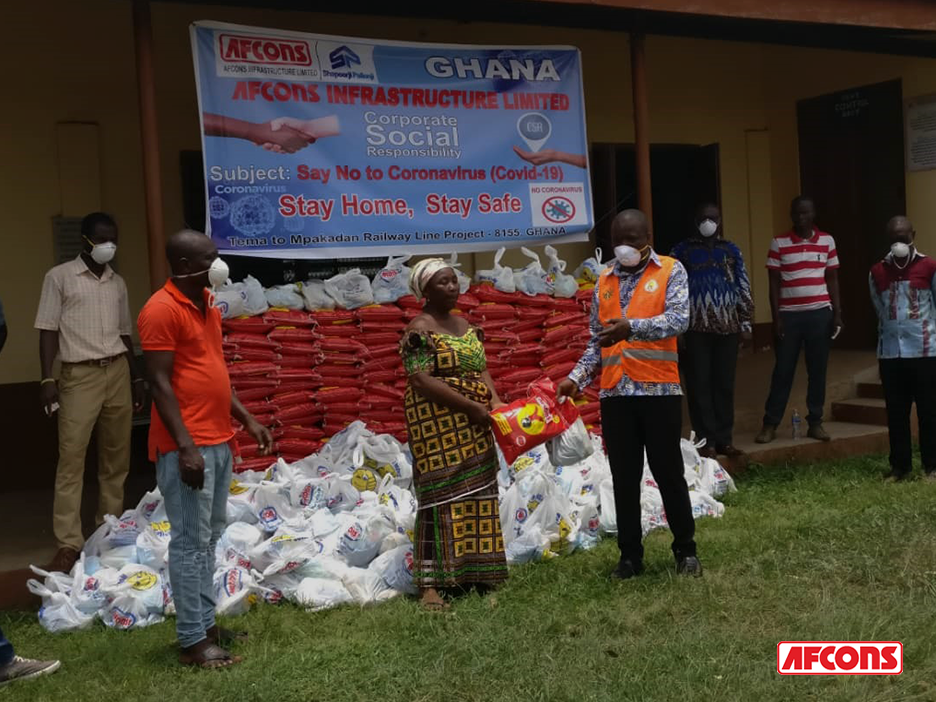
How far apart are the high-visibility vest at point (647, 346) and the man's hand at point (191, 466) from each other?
6.73ft

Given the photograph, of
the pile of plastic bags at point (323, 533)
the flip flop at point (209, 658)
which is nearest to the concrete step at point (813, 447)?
the pile of plastic bags at point (323, 533)

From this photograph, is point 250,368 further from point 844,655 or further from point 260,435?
point 844,655

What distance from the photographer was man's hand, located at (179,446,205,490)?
403 centimetres

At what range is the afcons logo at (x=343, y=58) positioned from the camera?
261 inches

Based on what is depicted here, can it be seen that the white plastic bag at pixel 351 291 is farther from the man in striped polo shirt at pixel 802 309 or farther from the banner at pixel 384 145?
the man in striped polo shirt at pixel 802 309

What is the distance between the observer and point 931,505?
614 centimetres

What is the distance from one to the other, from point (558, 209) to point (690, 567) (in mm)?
3188

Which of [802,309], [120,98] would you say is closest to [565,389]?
[802,309]

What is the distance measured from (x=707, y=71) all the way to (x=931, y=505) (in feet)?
19.8

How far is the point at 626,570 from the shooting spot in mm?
5172

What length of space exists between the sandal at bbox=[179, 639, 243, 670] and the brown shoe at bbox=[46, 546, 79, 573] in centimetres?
155

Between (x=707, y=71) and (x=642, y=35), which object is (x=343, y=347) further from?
(x=707, y=71)

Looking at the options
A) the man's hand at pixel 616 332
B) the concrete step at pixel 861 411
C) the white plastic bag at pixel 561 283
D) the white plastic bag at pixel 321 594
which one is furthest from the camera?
the concrete step at pixel 861 411

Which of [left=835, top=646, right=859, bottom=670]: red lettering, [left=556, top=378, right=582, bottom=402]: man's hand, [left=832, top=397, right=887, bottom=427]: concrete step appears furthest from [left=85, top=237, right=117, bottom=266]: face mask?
[left=832, top=397, right=887, bottom=427]: concrete step
